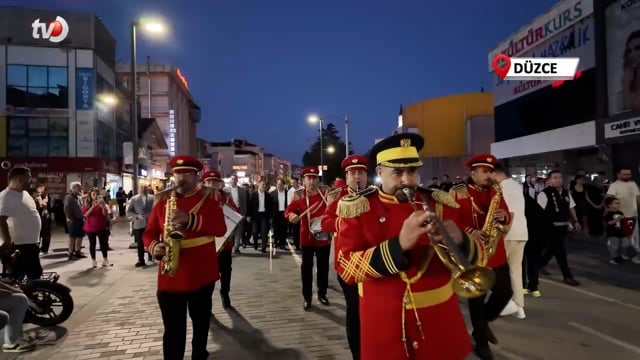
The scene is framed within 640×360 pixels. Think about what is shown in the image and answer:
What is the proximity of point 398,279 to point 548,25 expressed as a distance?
73.9 ft

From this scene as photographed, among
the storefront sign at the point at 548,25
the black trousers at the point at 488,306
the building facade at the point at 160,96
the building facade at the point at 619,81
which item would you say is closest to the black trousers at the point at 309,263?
the black trousers at the point at 488,306

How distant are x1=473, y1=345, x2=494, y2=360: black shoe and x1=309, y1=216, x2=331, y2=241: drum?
2393mm

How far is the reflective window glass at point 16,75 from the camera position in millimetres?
31938

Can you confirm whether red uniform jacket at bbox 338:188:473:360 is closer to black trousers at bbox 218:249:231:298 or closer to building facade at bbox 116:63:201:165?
black trousers at bbox 218:249:231:298

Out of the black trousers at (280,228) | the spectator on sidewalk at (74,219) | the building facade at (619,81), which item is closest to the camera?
the spectator on sidewalk at (74,219)

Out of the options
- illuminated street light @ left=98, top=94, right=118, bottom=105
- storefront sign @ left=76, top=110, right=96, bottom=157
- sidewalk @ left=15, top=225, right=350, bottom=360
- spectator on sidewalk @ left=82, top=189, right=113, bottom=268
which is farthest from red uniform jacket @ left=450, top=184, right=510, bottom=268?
illuminated street light @ left=98, top=94, right=118, bottom=105

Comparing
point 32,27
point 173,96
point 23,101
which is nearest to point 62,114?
point 23,101

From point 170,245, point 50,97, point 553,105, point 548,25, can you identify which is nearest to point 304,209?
point 170,245

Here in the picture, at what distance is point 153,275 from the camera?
1028 cm

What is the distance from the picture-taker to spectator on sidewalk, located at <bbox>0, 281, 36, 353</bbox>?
17.7ft

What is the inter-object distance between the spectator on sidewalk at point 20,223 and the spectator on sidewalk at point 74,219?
5.79m

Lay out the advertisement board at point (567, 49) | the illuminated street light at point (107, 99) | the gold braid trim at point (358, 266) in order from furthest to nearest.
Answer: the illuminated street light at point (107, 99)
the advertisement board at point (567, 49)
the gold braid trim at point (358, 266)

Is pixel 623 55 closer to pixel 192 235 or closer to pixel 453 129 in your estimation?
pixel 192 235

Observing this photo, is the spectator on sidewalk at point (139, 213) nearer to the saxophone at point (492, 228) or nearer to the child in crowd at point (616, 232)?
the saxophone at point (492, 228)
